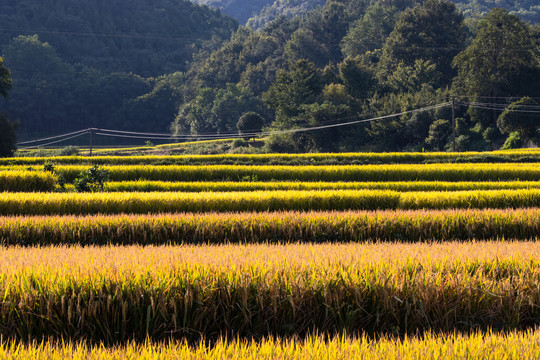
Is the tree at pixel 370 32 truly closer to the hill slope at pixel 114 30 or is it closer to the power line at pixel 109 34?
the hill slope at pixel 114 30

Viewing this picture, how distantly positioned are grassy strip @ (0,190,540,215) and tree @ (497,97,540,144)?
43.7m

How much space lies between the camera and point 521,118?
2190 inches

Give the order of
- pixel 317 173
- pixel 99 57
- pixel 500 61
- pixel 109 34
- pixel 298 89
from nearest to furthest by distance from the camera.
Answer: pixel 317 173 → pixel 500 61 → pixel 298 89 → pixel 99 57 → pixel 109 34

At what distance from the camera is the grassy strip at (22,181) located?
2133 centimetres

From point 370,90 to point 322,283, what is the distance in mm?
76241

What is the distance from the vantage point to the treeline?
60625mm

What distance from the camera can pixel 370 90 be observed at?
78.6m

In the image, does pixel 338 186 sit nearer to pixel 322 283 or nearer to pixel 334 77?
pixel 322 283

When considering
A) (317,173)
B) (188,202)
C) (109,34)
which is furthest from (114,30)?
(188,202)

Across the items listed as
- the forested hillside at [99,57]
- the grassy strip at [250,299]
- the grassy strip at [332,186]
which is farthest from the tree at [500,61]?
the forested hillside at [99,57]

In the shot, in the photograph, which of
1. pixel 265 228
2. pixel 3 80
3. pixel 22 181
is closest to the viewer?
pixel 265 228

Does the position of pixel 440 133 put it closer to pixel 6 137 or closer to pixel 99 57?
pixel 6 137

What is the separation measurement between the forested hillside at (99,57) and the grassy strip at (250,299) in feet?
395

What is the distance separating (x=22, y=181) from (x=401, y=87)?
2546 inches
